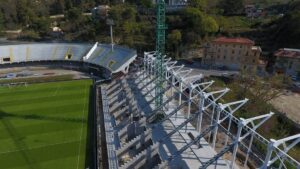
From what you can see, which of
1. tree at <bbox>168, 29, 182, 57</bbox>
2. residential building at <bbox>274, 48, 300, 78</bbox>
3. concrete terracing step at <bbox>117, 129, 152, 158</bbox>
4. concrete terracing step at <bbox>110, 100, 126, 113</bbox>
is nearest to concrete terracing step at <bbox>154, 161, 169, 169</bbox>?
concrete terracing step at <bbox>117, 129, 152, 158</bbox>

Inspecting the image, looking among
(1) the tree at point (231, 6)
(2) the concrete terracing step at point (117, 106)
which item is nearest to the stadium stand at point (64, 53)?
(2) the concrete terracing step at point (117, 106)

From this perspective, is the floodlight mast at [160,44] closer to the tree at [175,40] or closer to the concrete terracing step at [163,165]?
the concrete terracing step at [163,165]

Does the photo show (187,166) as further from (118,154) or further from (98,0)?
(98,0)

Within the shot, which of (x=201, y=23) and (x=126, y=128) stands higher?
(x=201, y=23)

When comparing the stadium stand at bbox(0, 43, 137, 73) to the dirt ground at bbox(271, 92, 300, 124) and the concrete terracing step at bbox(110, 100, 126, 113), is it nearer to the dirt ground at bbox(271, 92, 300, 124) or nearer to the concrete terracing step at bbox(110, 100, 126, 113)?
the concrete terracing step at bbox(110, 100, 126, 113)

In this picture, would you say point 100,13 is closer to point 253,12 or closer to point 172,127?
point 253,12

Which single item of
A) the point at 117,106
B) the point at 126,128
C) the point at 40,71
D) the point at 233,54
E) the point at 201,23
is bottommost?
the point at 126,128

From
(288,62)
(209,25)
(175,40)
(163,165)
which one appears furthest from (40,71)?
(288,62)

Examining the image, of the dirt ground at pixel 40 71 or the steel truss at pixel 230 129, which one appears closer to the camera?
the steel truss at pixel 230 129
